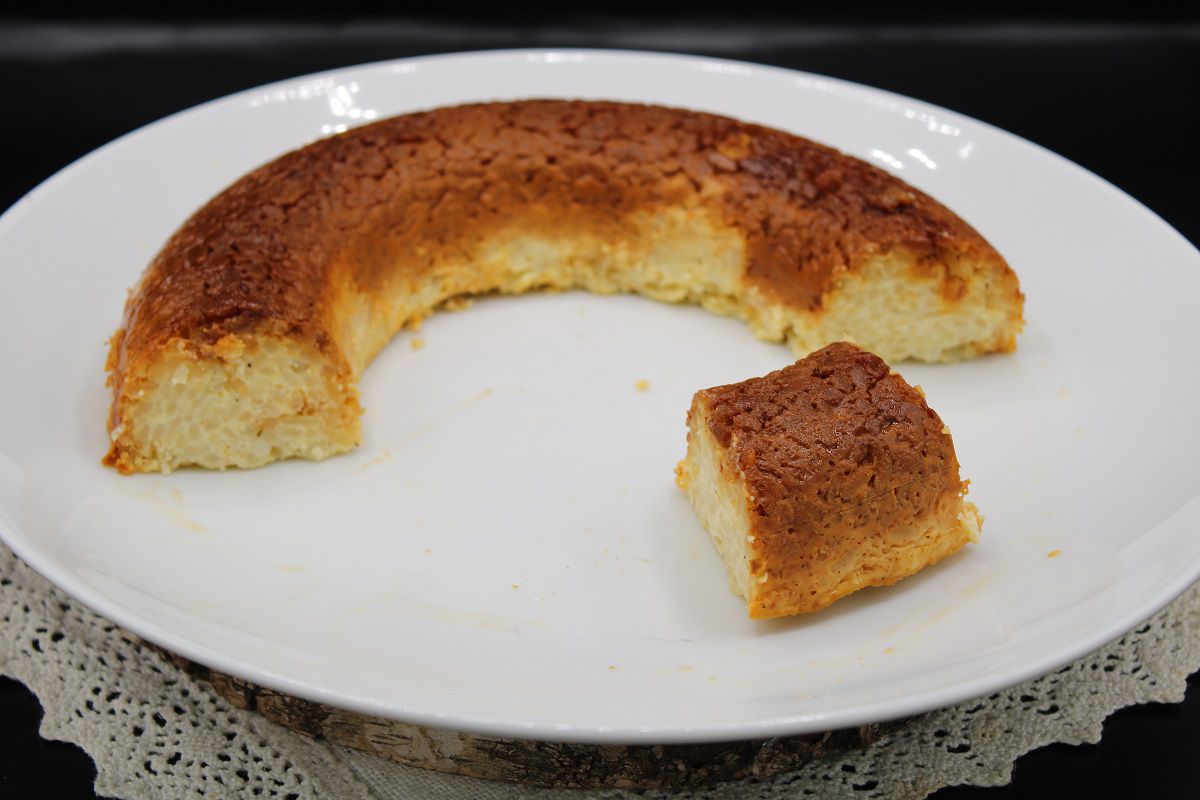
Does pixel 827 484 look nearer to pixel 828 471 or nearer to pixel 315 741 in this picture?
pixel 828 471

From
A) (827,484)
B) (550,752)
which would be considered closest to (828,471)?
(827,484)

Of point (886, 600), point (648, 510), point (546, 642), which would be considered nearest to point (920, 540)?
point (886, 600)

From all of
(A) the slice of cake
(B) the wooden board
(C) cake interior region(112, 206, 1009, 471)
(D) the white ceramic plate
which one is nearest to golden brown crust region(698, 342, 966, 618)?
(A) the slice of cake

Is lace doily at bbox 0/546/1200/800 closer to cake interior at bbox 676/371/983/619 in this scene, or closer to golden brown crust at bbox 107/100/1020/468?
cake interior at bbox 676/371/983/619

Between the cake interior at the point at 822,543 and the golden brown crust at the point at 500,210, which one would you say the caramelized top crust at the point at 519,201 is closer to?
the golden brown crust at the point at 500,210

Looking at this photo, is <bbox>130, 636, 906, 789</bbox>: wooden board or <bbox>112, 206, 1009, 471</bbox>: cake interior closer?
<bbox>130, 636, 906, 789</bbox>: wooden board
